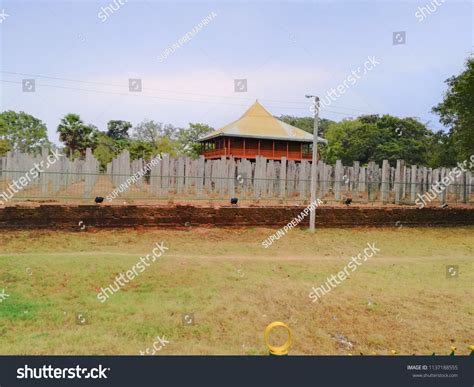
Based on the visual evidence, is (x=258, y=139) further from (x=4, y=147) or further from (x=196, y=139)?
(x=4, y=147)

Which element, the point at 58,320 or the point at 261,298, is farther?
the point at 261,298

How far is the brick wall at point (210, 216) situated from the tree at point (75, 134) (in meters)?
24.6

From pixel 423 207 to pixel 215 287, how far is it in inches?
425

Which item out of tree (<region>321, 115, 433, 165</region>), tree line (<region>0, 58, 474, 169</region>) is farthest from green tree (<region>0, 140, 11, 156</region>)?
tree (<region>321, 115, 433, 165</region>)

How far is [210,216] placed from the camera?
13.1 meters

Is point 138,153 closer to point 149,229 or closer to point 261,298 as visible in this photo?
point 149,229

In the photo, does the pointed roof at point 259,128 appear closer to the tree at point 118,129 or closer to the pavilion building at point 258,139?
the pavilion building at point 258,139

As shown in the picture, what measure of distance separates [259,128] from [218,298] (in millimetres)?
21976

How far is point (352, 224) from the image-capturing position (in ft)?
47.8

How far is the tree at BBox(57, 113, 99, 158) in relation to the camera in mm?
34781

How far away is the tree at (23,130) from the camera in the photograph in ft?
125

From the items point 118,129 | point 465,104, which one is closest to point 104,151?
point 118,129

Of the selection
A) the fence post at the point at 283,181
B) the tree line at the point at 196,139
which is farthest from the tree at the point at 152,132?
the fence post at the point at 283,181
